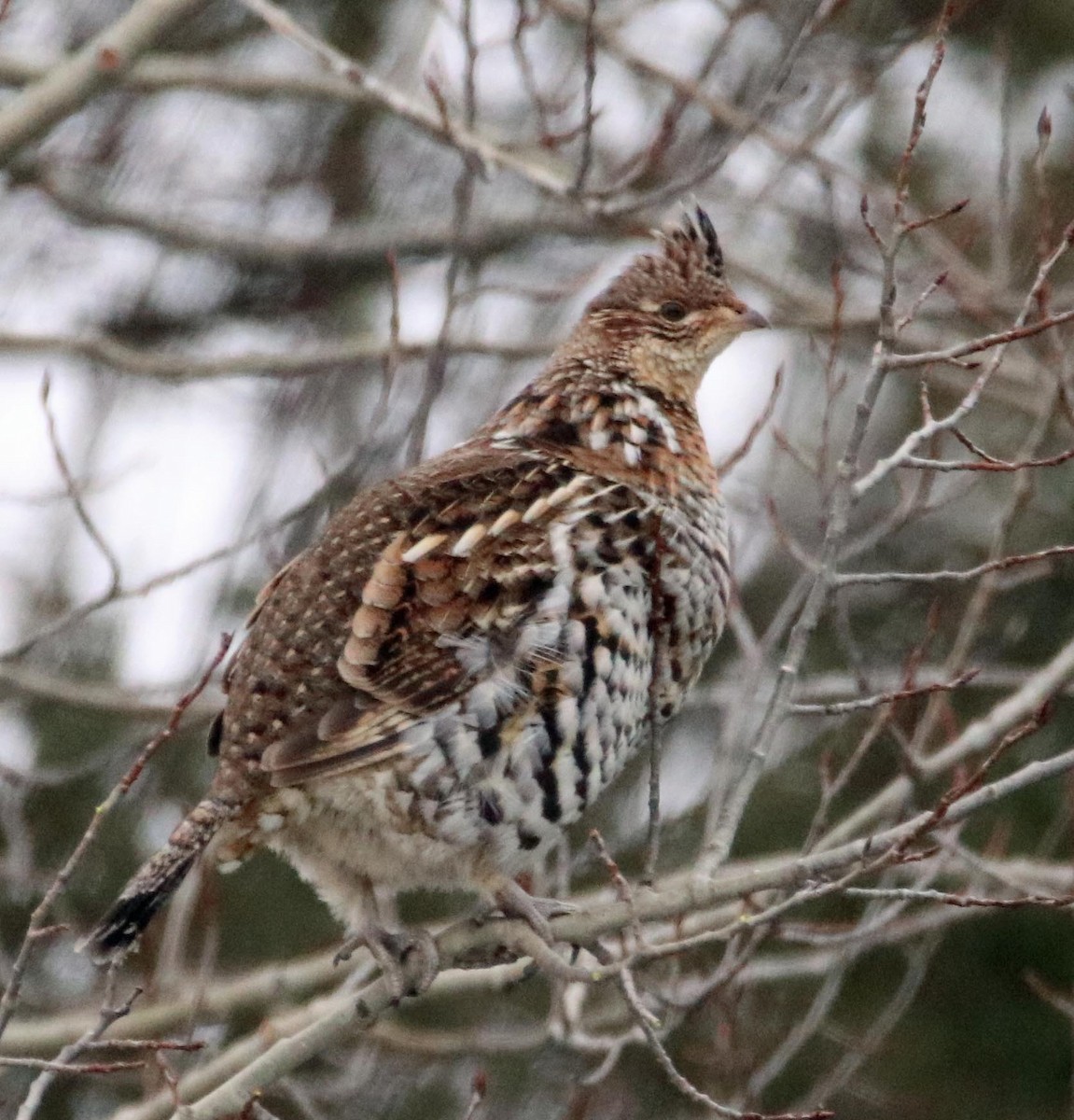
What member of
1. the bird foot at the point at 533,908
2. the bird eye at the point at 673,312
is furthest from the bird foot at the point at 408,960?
the bird eye at the point at 673,312

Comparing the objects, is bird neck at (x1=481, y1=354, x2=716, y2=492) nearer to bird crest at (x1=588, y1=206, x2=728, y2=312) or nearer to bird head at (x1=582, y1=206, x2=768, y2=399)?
bird head at (x1=582, y1=206, x2=768, y2=399)

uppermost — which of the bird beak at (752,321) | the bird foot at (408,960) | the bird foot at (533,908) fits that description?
the bird beak at (752,321)

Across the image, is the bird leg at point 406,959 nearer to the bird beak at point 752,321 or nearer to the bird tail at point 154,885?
the bird tail at point 154,885

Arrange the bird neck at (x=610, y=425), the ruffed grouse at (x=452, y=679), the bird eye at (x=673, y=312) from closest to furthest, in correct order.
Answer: the ruffed grouse at (x=452, y=679), the bird neck at (x=610, y=425), the bird eye at (x=673, y=312)

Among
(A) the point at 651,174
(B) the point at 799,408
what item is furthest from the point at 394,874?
(B) the point at 799,408

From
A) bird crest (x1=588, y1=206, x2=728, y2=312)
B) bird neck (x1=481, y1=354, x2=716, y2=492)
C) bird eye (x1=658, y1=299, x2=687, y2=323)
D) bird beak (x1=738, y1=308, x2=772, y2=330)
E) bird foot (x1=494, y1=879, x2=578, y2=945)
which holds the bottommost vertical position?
bird foot (x1=494, y1=879, x2=578, y2=945)

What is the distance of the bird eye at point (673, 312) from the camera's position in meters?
5.96

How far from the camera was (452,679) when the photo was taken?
4.92 m

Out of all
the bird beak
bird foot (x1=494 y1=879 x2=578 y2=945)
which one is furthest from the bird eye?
bird foot (x1=494 y1=879 x2=578 y2=945)

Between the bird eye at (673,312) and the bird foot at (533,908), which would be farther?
the bird eye at (673,312)

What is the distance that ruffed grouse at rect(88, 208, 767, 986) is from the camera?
4879 millimetres

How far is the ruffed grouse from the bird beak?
718 millimetres

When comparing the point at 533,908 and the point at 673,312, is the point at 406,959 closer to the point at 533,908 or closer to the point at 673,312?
the point at 533,908

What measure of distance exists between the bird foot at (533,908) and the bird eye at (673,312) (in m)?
1.85
